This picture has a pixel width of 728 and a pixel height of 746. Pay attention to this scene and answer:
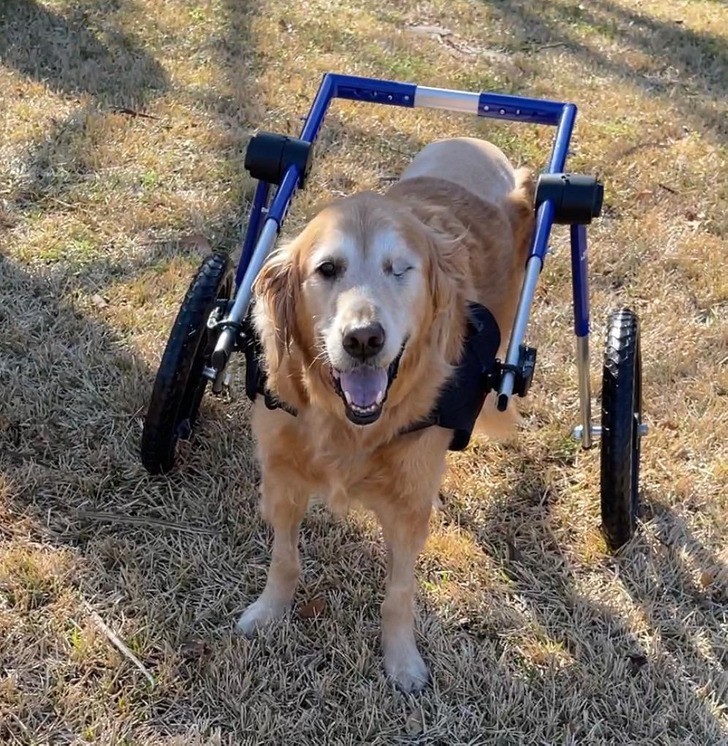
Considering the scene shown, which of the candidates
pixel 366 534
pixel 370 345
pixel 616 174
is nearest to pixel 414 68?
pixel 616 174

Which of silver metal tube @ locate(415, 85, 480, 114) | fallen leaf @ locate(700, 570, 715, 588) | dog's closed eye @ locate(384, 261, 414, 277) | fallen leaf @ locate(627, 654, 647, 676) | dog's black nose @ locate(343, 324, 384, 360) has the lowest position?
fallen leaf @ locate(627, 654, 647, 676)

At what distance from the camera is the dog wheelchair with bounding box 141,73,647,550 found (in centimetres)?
271

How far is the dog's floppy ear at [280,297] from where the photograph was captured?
8.08ft

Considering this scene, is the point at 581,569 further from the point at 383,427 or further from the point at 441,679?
the point at 383,427

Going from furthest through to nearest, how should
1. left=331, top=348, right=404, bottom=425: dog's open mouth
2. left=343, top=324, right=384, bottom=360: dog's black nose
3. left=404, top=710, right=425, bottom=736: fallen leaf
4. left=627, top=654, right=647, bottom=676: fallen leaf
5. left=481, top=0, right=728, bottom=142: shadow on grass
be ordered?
1. left=481, top=0, right=728, bottom=142: shadow on grass
2. left=627, top=654, right=647, bottom=676: fallen leaf
3. left=404, top=710, right=425, bottom=736: fallen leaf
4. left=331, top=348, right=404, bottom=425: dog's open mouth
5. left=343, top=324, right=384, bottom=360: dog's black nose

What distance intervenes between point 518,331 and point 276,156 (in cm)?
99

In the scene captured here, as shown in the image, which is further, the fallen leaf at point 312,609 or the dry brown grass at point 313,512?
the fallen leaf at point 312,609

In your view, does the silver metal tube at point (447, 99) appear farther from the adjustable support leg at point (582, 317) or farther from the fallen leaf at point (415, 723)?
the fallen leaf at point (415, 723)

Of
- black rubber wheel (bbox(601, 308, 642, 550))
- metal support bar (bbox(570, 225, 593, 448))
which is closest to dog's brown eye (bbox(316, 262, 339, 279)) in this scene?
metal support bar (bbox(570, 225, 593, 448))

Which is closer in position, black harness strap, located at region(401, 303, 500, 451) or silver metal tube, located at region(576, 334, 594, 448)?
black harness strap, located at region(401, 303, 500, 451)

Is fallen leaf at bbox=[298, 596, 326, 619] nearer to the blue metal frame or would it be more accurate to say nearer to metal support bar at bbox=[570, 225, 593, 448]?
the blue metal frame

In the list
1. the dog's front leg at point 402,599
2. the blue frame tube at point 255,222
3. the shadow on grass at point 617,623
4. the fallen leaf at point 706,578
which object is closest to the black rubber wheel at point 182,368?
the blue frame tube at point 255,222

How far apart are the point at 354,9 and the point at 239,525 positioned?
629 cm

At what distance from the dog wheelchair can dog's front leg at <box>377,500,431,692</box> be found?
486 millimetres
